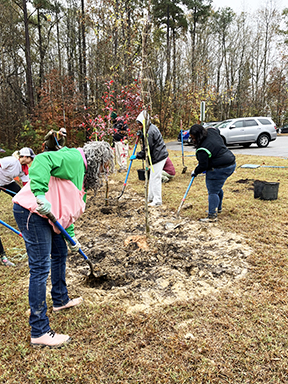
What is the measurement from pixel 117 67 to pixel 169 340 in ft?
36.1

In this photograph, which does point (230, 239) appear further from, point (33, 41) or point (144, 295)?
point (33, 41)

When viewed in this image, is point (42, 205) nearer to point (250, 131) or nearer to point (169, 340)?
point (169, 340)

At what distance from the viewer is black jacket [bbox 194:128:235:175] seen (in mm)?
4242

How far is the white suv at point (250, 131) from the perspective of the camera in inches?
528

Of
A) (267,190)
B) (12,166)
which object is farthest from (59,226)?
(267,190)

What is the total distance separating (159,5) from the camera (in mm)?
21234

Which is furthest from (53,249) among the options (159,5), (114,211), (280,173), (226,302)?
(159,5)

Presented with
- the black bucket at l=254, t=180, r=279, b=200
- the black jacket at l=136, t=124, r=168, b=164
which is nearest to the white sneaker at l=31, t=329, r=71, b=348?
the black jacket at l=136, t=124, r=168, b=164

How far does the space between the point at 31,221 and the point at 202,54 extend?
90.1ft

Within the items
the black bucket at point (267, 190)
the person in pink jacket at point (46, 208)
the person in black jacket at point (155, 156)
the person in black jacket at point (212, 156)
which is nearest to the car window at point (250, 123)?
the black bucket at point (267, 190)

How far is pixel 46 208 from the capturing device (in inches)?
75.5

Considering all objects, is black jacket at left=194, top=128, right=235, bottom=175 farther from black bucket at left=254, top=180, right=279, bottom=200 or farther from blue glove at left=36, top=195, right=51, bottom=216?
blue glove at left=36, top=195, right=51, bottom=216

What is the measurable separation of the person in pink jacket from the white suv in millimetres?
12392

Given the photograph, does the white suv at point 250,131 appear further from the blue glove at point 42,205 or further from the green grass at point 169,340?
the blue glove at point 42,205
